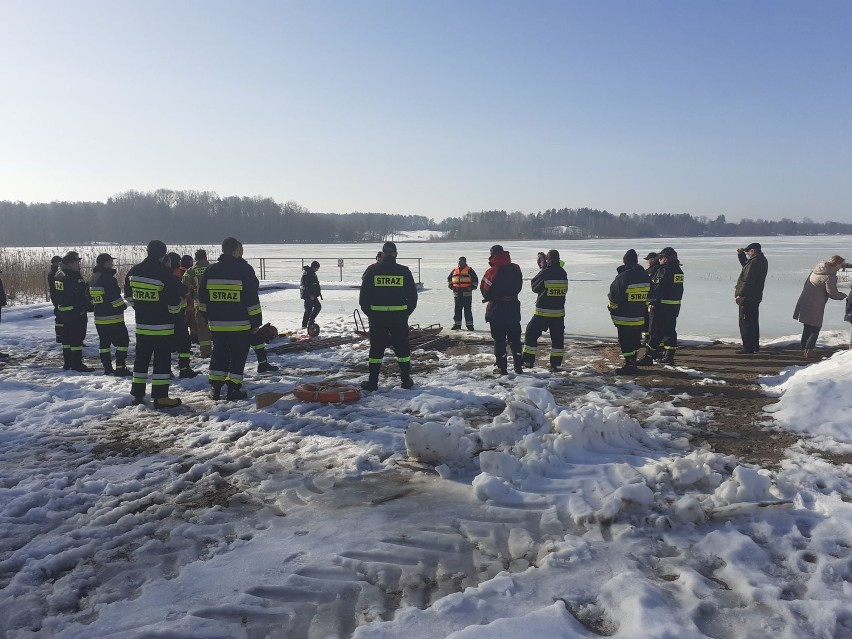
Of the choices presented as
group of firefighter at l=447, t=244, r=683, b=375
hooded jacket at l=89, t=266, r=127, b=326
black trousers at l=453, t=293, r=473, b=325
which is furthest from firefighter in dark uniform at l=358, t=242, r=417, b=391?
black trousers at l=453, t=293, r=473, b=325

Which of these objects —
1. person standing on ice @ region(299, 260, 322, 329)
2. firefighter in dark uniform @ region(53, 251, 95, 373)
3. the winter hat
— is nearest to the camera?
the winter hat

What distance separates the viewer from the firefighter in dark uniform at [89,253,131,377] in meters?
7.70

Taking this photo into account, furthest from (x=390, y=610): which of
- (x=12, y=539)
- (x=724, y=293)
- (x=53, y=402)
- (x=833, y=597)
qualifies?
(x=724, y=293)

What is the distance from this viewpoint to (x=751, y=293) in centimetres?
877

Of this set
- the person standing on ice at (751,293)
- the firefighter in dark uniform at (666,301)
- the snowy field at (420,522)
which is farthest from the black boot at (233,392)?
the person standing on ice at (751,293)

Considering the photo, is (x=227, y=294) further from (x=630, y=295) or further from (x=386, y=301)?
(x=630, y=295)

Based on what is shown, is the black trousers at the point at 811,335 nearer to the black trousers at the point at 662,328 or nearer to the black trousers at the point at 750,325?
the black trousers at the point at 750,325

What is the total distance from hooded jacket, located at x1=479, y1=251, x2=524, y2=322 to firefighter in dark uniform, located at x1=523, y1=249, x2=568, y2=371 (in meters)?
0.37

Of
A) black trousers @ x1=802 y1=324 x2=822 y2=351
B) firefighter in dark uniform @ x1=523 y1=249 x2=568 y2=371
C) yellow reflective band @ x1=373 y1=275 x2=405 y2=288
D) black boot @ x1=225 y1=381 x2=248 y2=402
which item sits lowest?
black boot @ x1=225 y1=381 x2=248 y2=402

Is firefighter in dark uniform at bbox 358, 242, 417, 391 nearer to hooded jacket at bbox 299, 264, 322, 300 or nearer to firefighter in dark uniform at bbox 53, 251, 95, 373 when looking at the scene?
firefighter in dark uniform at bbox 53, 251, 95, 373

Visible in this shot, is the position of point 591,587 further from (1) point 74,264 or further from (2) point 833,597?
(1) point 74,264

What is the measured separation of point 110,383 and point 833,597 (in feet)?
26.7

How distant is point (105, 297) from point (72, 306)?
119 cm

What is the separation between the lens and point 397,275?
6.76 meters
